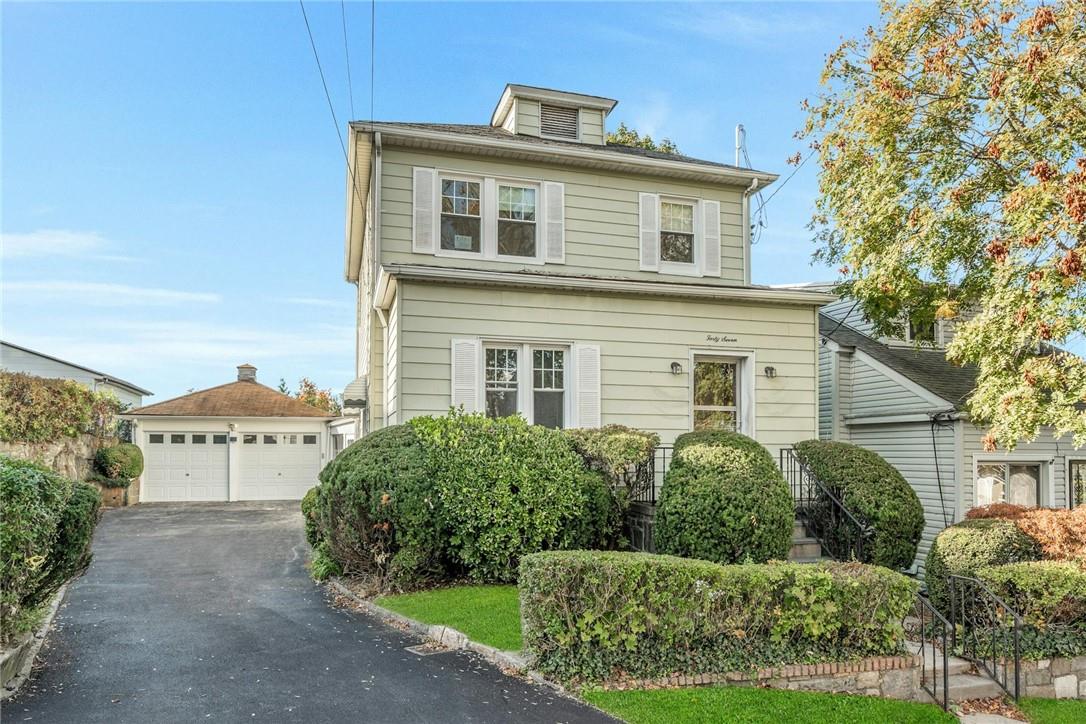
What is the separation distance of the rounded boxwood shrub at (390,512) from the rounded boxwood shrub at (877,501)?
5.44 m

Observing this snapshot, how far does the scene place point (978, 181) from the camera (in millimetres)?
10602

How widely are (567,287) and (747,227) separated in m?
4.97

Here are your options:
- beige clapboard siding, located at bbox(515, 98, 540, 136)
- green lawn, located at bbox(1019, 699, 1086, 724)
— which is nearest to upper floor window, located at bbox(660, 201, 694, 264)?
beige clapboard siding, located at bbox(515, 98, 540, 136)

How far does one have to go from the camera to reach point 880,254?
11.7 m

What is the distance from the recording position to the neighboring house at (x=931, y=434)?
43.6 feet

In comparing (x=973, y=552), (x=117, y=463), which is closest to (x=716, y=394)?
(x=973, y=552)

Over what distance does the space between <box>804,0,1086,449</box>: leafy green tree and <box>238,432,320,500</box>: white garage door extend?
55.7 ft

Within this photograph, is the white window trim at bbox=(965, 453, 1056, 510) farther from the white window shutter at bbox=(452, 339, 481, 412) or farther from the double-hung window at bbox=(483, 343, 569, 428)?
the white window shutter at bbox=(452, 339, 481, 412)

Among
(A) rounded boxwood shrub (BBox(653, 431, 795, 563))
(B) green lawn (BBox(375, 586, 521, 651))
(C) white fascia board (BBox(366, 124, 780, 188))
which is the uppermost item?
(C) white fascia board (BBox(366, 124, 780, 188))

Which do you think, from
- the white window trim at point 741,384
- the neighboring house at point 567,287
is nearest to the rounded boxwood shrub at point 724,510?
the neighboring house at point 567,287

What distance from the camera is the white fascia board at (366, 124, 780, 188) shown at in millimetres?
12258

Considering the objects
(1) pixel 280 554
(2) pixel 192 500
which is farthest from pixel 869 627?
(2) pixel 192 500

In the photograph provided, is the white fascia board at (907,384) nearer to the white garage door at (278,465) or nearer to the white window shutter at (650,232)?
the white window shutter at (650,232)

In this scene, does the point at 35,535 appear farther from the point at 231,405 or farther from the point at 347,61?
→ the point at 231,405
